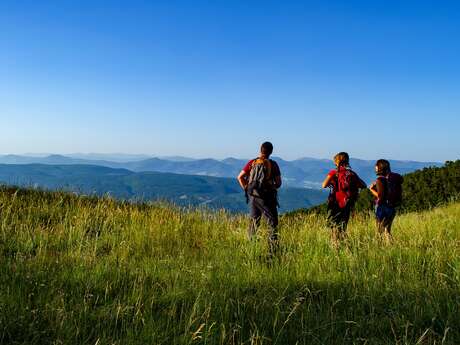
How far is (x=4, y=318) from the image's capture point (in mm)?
3164

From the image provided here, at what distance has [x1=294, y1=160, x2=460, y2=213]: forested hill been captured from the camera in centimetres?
1761

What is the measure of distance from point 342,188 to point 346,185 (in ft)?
0.31

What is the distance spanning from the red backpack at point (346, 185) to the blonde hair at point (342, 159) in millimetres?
99

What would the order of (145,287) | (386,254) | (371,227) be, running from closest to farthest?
(145,287) < (386,254) < (371,227)

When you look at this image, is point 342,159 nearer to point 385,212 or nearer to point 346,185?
point 346,185

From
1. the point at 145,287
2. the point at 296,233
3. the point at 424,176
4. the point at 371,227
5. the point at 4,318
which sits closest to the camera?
the point at 4,318

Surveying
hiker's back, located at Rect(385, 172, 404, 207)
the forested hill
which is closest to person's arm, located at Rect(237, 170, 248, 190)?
hiker's back, located at Rect(385, 172, 404, 207)

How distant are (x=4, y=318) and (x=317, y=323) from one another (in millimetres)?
2445

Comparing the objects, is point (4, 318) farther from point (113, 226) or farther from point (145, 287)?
point (113, 226)

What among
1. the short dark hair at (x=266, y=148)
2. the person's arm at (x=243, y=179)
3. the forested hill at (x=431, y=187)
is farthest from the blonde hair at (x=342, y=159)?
the forested hill at (x=431, y=187)

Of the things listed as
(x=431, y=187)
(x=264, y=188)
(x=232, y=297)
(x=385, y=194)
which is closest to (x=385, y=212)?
(x=385, y=194)

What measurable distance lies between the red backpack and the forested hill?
34.5ft

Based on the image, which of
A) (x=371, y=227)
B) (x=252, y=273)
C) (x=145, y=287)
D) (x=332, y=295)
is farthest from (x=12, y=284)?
(x=371, y=227)

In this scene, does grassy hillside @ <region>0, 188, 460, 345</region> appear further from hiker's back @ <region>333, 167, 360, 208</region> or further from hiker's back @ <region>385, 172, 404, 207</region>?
hiker's back @ <region>385, 172, 404, 207</region>
